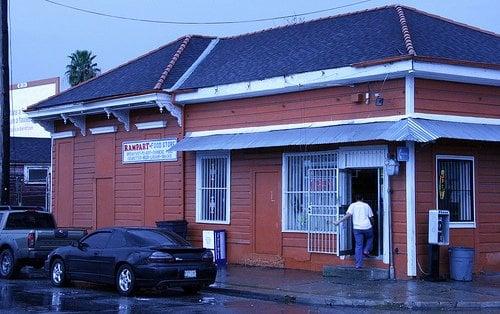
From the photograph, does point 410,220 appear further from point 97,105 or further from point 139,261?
point 97,105

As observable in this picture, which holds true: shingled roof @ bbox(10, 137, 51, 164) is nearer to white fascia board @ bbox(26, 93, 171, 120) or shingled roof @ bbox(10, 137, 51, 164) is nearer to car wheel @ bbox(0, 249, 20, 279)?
white fascia board @ bbox(26, 93, 171, 120)

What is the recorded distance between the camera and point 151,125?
24.4 meters

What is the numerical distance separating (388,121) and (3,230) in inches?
392

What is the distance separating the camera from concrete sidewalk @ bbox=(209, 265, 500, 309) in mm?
14844

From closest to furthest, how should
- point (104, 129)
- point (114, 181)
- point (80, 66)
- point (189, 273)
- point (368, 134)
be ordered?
point (189, 273) < point (368, 134) < point (114, 181) < point (104, 129) < point (80, 66)

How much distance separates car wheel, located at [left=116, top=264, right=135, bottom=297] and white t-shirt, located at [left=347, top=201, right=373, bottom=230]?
17.7 feet

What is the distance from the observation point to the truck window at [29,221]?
20469 millimetres

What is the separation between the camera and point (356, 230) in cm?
1839

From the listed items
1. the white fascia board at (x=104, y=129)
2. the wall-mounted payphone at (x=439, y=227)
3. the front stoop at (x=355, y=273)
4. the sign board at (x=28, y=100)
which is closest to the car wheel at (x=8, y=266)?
the white fascia board at (x=104, y=129)

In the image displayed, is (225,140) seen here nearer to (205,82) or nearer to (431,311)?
(205,82)

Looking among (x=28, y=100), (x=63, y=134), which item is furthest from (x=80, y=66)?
(x=63, y=134)

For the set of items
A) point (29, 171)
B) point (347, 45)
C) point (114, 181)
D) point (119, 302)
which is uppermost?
point (347, 45)

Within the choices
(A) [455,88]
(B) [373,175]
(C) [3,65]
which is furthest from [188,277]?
(C) [3,65]

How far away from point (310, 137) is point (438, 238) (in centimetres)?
381
